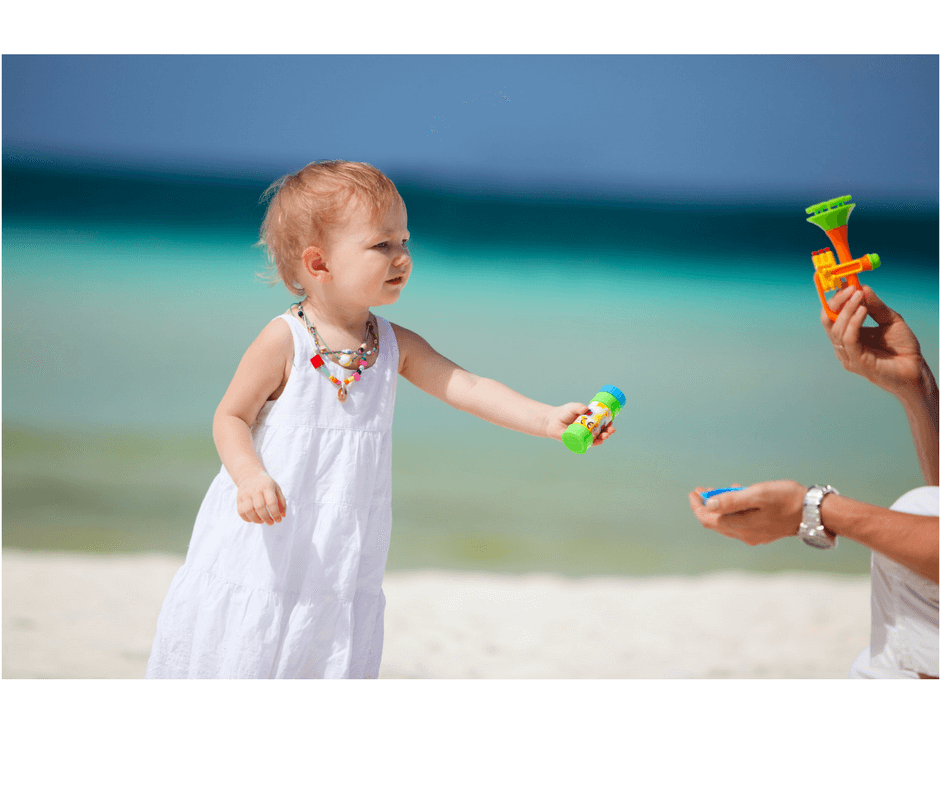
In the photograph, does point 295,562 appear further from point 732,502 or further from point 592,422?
point 732,502

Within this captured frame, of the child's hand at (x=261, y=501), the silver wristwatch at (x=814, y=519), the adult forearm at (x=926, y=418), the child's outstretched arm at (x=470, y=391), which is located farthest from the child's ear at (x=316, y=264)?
the adult forearm at (x=926, y=418)

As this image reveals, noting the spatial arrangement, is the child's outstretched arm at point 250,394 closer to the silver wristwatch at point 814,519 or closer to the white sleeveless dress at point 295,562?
the white sleeveless dress at point 295,562

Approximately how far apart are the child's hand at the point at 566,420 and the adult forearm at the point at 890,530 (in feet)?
0.99

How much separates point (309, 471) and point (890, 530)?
2.53 ft

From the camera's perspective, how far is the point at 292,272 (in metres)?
1.19

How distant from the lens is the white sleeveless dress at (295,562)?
44.0 inches

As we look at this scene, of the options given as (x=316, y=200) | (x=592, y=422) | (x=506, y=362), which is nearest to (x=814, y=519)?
(x=592, y=422)

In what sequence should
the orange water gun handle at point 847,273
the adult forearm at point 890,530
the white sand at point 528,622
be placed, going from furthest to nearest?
the white sand at point 528,622, the orange water gun handle at point 847,273, the adult forearm at point 890,530

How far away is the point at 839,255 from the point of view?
1.25 m

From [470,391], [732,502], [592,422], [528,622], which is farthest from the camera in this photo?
[528,622]

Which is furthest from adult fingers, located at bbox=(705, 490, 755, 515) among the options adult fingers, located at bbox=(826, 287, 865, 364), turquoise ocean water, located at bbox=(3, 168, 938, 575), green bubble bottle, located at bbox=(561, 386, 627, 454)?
turquoise ocean water, located at bbox=(3, 168, 938, 575)
